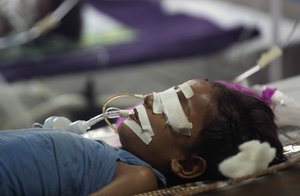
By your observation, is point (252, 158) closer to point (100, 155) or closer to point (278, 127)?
point (278, 127)

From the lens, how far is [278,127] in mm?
1221

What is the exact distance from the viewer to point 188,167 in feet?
3.77

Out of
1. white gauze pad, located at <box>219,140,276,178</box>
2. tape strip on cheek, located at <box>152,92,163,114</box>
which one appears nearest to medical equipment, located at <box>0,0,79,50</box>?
tape strip on cheek, located at <box>152,92,163,114</box>

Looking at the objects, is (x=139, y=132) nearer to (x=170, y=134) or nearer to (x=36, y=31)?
(x=170, y=134)

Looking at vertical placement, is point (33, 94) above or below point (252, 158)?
below

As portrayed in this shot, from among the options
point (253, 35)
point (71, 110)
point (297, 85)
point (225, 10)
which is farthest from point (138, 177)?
point (225, 10)

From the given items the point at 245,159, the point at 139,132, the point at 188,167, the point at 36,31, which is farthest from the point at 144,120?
the point at 36,31

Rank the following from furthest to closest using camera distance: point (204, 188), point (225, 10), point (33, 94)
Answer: point (225, 10)
point (33, 94)
point (204, 188)

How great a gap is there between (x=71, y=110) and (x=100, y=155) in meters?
1.62

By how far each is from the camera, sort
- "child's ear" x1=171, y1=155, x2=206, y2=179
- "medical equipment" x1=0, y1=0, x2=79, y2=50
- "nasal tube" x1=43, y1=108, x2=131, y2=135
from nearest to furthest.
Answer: "child's ear" x1=171, y1=155, x2=206, y2=179 < "nasal tube" x1=43, y1=108, x2=131, y2=135 < "medical equipment" x1=0, y1=0, x2=79, y2=50

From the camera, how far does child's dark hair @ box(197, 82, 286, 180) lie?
3.62ft

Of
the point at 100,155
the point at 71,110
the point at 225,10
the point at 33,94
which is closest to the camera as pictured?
the point at 100,155

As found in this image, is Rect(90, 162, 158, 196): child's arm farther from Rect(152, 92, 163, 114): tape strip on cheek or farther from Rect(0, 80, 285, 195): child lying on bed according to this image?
Rect(152, 92, 163, 114): tape strip on cheek

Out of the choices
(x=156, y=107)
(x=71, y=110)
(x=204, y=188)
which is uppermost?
(x=156, y=107)
